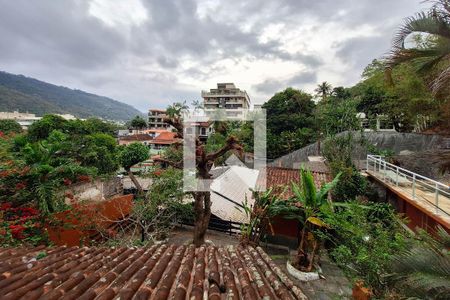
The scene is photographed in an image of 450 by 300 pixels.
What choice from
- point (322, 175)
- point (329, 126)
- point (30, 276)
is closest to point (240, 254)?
point (30, 276)

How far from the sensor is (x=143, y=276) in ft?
10.1

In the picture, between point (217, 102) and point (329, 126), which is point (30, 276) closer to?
point (329, 126)

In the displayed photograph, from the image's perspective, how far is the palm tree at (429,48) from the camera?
4.48 m

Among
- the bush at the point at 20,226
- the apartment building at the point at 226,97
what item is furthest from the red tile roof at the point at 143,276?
the apartment building at the point at 226,97

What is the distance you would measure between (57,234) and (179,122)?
562 centimetres

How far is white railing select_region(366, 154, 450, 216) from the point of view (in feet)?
21.1

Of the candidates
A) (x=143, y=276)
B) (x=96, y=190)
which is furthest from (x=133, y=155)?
(x=143, y=276)

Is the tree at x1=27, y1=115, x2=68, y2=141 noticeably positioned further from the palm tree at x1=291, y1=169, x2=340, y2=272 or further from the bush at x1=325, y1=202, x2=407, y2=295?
the bush at x1=325, y1=202, x2=407, y2=295

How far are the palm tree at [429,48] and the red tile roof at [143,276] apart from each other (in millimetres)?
4723

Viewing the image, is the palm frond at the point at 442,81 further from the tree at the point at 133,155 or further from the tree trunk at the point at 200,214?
the tree at the point at 133,155

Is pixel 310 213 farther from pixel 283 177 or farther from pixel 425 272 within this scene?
pixel 283 177

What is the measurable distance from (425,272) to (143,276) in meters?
3.98

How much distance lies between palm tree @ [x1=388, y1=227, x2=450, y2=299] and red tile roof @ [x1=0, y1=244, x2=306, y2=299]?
76.9 inches

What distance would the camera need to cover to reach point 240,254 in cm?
416
